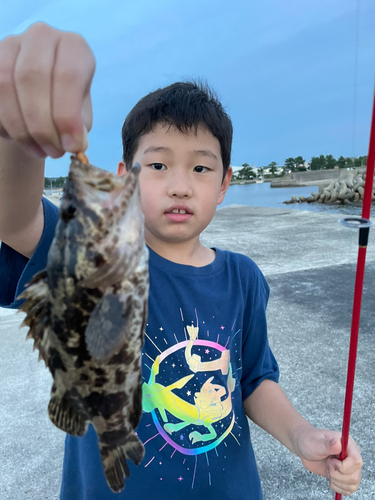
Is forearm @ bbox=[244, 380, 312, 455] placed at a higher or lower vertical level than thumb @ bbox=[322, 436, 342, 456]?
lower

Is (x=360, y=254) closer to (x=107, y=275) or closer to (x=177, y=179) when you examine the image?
(x=177, y=179)

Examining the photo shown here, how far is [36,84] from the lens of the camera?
2.79 ft

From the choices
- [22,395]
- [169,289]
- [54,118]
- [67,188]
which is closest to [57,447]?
[22,395]

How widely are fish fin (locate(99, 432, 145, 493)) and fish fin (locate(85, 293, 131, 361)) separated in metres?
0.31

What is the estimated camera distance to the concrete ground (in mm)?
2514

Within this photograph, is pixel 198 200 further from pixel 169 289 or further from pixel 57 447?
pixel 57 447

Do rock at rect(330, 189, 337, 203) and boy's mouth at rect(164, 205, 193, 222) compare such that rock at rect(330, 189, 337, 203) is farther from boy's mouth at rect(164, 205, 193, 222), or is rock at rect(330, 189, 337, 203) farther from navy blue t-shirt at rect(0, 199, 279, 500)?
boy's mouth at rect(164, 205, 193, 222)

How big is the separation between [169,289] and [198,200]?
44 cm

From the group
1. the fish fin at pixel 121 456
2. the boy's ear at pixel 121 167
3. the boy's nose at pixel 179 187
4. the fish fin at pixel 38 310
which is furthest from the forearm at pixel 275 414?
the boy's ear at pixel 121 167

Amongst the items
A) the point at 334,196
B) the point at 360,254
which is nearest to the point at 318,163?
the point at 334,196

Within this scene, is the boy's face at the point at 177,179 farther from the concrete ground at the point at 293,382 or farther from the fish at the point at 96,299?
the concrete ground at the point at 293,382

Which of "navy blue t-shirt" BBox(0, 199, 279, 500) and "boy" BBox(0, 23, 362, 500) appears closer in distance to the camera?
"boy" BBox(0, 23, 362, 500)

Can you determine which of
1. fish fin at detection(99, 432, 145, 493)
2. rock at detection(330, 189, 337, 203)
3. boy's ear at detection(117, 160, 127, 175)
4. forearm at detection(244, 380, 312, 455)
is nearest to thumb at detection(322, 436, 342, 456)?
forearm at detection(244, 380, 312, 455)

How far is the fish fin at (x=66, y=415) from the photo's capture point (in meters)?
1.11
